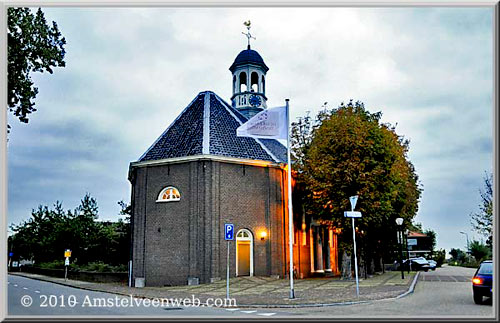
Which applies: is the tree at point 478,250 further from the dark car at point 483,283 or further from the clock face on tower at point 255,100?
the dark car at point 483,283

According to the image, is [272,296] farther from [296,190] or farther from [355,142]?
[296,190]

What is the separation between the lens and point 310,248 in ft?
112

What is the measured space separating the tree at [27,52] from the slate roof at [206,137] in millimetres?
11285

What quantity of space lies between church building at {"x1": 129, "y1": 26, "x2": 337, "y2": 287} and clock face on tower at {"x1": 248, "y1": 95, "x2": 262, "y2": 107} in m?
7.79

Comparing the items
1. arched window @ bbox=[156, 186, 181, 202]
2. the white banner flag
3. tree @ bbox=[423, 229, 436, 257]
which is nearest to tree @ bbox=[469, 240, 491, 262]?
tree @ bbox=[423, 229, 436, 257]

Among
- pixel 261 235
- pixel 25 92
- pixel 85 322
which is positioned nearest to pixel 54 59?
pixel 25 92

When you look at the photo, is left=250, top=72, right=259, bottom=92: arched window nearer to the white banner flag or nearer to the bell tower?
the bell tower

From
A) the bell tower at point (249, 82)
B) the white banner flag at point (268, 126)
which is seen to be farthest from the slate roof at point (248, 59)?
the white banner flag at point (268, 126)

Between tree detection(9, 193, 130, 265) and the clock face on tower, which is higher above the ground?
the clock face on tower

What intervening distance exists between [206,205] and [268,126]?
8947mm

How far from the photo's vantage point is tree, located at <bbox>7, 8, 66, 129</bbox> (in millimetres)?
16969

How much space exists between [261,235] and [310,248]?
673 cm

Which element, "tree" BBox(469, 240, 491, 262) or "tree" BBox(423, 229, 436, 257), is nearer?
"tree" BBox(469, 240, 491, 262)

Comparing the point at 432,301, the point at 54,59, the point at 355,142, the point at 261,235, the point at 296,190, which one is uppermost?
the point at 54,59
